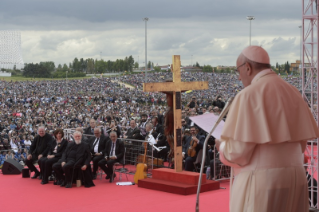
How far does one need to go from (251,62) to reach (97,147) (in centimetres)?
768

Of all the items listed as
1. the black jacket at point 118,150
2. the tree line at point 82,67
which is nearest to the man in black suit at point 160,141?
the black jacket at point 118,150

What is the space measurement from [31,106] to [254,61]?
36.2 m

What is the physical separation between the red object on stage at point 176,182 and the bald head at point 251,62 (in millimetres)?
5078

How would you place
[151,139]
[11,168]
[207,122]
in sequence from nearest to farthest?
[207,122], [151,139], [11,168]

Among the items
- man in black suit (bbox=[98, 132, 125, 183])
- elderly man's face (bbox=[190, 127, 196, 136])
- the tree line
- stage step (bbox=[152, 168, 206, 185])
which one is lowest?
stage step (bbox=[152, 168, 206, 185])

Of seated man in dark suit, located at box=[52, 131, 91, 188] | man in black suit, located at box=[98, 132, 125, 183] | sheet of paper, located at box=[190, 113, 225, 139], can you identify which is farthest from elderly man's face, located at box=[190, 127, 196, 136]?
sheet of paper, located at box=[190, 113, 225, 139]

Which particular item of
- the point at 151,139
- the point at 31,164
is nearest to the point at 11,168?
the point at 31,164

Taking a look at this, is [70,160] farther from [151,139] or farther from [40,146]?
[151,139]

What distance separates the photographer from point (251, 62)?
2682 mm

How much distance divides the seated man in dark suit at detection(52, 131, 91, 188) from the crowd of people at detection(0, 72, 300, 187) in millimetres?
67

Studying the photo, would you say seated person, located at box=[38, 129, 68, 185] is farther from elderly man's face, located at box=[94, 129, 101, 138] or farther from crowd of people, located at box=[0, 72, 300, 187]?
elderly man's face, located at box=[94, 129, 101, 138]

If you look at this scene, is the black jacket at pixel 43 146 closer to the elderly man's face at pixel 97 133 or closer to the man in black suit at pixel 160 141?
the elderly man's face at pixel 97 133

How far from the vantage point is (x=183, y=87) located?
26.7ft

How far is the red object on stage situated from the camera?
7645 mm
